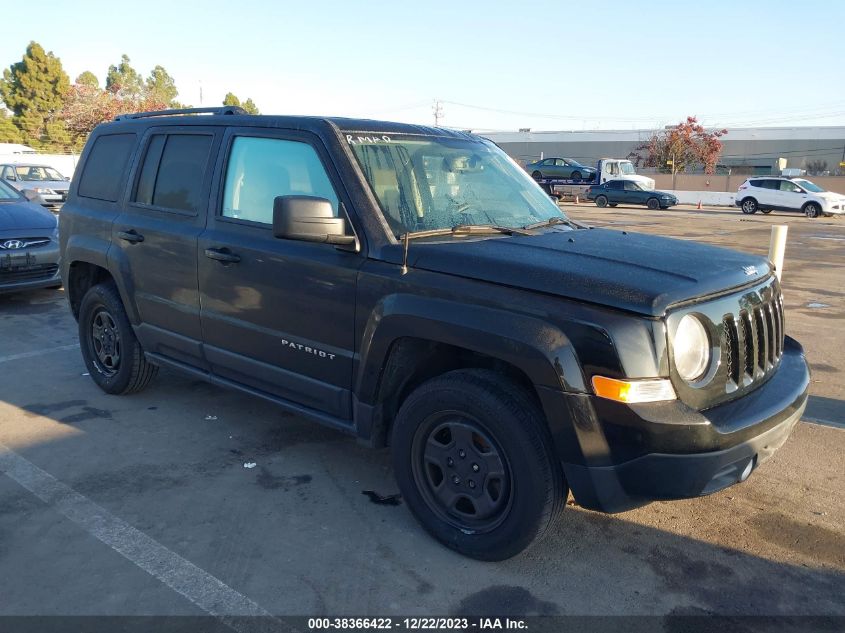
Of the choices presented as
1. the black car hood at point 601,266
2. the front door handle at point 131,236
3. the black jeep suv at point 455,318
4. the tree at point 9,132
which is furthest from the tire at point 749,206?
the tree at point 9,132

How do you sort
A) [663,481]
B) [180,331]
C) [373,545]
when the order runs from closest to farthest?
1. [663,481]
2. [373,545]
3. [180,331]

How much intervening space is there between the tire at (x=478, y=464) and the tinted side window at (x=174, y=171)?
2.14 meters

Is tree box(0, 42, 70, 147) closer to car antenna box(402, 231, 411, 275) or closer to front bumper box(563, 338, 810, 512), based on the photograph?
car antenna box(402, 231, 411, 275)

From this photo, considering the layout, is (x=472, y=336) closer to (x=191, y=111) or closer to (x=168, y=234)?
(x=168, y=234)

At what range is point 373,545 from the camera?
3352mm

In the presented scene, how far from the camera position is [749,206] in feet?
102

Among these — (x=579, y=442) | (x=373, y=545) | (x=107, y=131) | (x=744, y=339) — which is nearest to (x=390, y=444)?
(x=373, y=545)

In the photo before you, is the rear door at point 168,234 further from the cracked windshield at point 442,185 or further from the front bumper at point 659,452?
Result: the front bumper at point 659,452

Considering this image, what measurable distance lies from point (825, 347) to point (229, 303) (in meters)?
6.10

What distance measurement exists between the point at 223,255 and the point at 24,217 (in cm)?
616

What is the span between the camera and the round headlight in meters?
2.76

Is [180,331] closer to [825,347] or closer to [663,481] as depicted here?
[663,481]

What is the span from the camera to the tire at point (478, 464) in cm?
291

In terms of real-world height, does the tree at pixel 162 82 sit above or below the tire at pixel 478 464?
above
